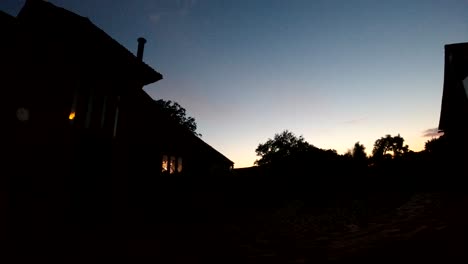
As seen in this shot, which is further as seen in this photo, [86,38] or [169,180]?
[169,180]

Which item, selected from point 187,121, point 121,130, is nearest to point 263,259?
point 121,130

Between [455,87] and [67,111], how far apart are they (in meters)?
17.0

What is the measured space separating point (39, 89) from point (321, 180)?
42.2 feet

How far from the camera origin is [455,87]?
43.5ft

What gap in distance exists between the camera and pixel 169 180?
11.6 m

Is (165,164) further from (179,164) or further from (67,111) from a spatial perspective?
(67,111)

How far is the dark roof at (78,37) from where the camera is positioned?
7.74 m

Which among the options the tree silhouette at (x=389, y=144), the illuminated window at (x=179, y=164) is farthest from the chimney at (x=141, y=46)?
the tree silhouette at (x=389, y=144)

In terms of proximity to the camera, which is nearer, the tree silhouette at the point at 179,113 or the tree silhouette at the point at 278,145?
the tree silhouette at the point at 179,113

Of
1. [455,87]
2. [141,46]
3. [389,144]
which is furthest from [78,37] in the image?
[389,144]

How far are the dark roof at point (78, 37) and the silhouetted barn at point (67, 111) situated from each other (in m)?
0.03

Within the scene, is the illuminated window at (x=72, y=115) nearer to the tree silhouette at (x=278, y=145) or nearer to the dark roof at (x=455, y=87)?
the dark roof at (x=455, y=87)

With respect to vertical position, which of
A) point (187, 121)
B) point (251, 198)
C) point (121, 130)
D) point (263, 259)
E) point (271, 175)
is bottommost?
point (263, 259)

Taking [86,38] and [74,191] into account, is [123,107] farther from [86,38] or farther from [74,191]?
[74,191]
